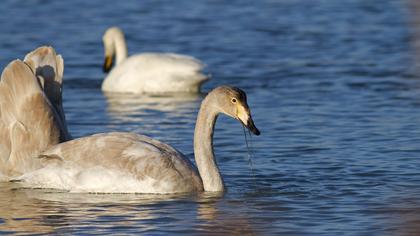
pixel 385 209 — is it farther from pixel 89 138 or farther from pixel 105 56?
pixel 105 56

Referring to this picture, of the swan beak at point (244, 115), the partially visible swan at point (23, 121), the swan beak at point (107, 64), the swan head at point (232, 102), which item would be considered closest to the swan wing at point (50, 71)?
the partially visible swan at point (23, 121)

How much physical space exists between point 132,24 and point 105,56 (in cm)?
442

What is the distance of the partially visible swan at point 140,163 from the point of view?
9.36m

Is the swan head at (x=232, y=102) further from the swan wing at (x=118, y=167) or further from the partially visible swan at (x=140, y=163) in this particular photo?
the swan wing at (x=118, y=167)

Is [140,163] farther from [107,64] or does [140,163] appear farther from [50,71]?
[107,64]

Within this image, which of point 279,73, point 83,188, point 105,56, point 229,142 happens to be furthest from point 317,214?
point 105,56

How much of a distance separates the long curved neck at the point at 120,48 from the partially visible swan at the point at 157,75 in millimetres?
1365

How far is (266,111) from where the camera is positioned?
1396 centimetres

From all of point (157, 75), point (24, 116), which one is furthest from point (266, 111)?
point (24, 116)

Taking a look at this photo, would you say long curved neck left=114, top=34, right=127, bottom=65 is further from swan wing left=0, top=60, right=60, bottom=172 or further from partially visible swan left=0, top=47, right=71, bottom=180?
swan wing left=0, top=60, right=60, bottom=172

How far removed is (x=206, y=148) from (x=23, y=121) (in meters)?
1.61

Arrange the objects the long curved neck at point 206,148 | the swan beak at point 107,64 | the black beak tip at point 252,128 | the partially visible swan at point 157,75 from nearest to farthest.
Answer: the black beak tip at point 252,128, the long curved neck at point 206,148, the partially visible swan at point 157,75, the swan beak at point 107,64

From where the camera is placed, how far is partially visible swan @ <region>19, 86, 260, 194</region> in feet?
30.7

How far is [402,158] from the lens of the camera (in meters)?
10.8
